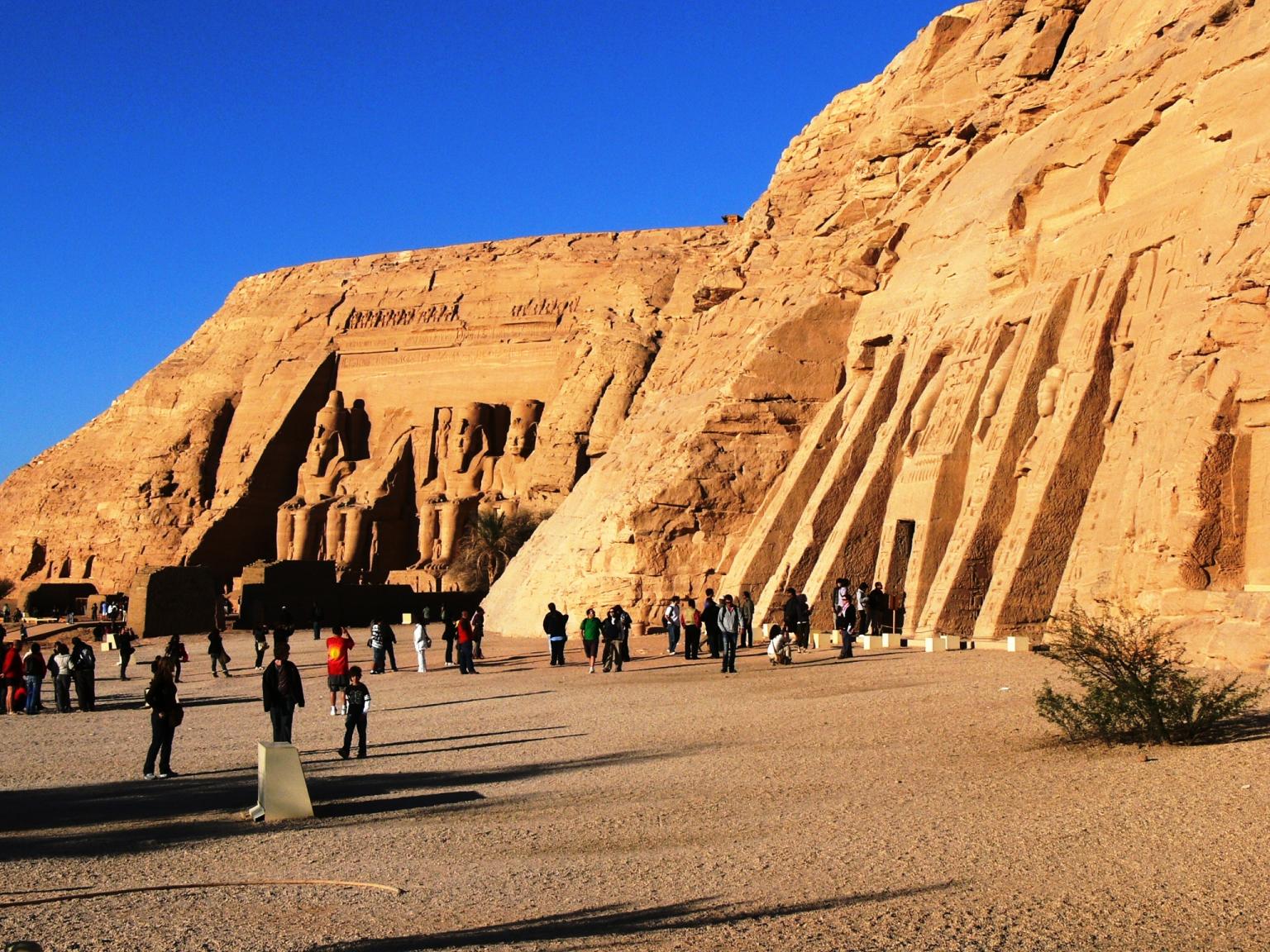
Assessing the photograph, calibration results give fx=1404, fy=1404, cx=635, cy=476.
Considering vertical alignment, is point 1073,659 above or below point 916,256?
below

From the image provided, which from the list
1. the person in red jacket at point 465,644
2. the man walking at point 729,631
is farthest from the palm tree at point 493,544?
the man walking at point 729,631

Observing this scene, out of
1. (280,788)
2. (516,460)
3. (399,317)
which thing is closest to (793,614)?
(280,788)

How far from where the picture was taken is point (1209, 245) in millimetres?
15156

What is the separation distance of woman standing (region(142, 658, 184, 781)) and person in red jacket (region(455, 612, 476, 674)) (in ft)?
27.5

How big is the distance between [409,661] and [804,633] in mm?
7882

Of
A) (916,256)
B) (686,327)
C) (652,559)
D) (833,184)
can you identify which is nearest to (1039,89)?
(916,256)

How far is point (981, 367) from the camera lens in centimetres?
1877

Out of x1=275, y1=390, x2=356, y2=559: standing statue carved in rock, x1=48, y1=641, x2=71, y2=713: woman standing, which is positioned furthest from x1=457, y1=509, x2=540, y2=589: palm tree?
x1=48, y1=641, x2=71, y2=713: woman standing

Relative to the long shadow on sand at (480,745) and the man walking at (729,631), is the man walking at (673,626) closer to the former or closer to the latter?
the man walking at (729,631)

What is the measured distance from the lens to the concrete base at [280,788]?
8266mm

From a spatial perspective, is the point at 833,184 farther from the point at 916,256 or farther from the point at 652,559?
the point at 652,559

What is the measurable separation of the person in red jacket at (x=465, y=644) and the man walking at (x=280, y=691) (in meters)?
7.92

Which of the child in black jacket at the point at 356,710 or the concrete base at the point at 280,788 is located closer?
the concrete base at the point at 280,788

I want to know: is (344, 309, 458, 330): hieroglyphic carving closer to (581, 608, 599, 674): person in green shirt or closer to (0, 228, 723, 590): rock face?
(0, 228, 723, 590): rock face
